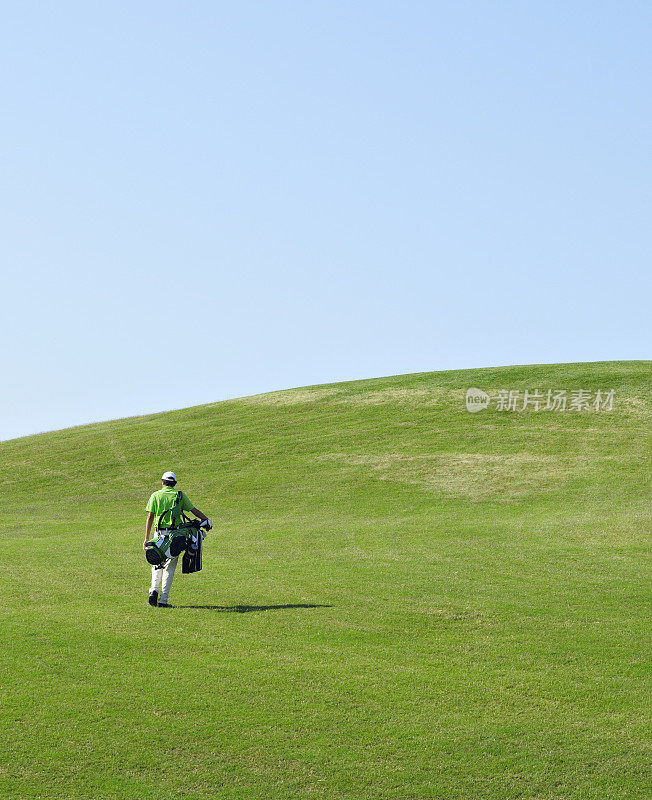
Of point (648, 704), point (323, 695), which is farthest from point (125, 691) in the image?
point (648, 704)

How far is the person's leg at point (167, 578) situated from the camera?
57.0 feet

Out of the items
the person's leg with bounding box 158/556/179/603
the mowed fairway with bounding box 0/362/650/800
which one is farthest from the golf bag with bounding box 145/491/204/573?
the mowed fairway with bounding box 0/362/650/800

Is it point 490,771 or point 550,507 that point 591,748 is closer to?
point 490,771

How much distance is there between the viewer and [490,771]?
9.62 metres

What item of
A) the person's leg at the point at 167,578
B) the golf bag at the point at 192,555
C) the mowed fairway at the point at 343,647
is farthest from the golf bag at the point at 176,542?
the mowed fairway at the point at 343,647

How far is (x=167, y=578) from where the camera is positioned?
17.5 meters

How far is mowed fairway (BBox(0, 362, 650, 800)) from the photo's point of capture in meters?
9.62

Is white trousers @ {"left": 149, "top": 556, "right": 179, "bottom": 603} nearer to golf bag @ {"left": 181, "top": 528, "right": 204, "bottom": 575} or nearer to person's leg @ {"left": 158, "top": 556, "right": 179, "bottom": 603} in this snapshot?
person's leg @ {"left": 158, "top": 556, "right": 179, "bottom": 603}

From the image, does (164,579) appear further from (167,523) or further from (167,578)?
(167,523)

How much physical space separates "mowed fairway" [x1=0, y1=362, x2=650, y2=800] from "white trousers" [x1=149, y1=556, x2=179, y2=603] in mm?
429

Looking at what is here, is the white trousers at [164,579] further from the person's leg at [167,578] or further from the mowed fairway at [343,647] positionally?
the mowed fairway at [343,647]

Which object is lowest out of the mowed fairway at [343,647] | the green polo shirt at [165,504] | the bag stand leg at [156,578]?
the mowed fairway at [343,647]

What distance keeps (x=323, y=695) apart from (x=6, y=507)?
3254cm

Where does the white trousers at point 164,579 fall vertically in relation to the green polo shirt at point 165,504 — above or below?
below
